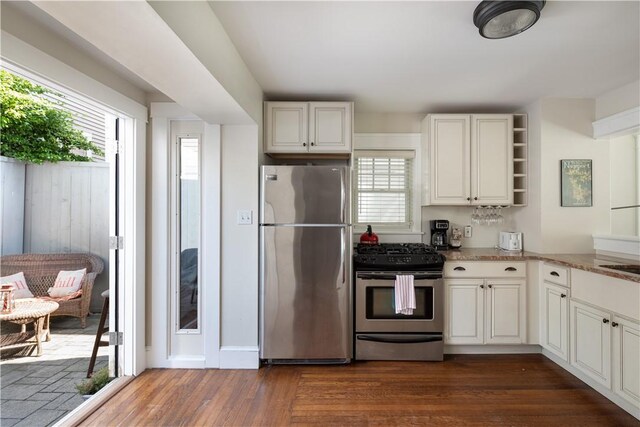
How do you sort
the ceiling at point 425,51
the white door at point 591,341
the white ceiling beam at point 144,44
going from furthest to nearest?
the white door at point 591,341 → the ceiling at point 425,51 → the white ceiling beam at point 144,44

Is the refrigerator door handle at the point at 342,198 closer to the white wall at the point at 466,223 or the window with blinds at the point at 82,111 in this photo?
the white wall at the point at 466,223

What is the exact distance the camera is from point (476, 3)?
153 cm

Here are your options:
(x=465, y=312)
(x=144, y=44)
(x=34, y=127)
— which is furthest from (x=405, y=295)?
(x=34, y=127)

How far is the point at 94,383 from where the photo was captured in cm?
224

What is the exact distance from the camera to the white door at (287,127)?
275 cm

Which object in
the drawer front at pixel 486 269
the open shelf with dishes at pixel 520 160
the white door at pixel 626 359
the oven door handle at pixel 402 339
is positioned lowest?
the oven door handle at pixel 402 339

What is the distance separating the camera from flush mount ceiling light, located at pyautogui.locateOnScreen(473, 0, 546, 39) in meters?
1.45

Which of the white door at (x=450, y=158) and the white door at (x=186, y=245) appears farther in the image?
the white door at (x=450, y=158)

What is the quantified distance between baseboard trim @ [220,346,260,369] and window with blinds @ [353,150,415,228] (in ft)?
5.44

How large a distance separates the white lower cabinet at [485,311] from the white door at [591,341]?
16.5 inches

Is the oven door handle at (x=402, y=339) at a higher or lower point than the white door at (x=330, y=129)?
lower

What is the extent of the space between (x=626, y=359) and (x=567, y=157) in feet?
5.80

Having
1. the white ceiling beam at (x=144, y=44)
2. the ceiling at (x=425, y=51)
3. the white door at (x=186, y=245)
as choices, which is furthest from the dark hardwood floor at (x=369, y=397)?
the ceiling at (x=425, y=51)

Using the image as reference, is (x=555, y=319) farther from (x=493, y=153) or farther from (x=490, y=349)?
(x=493, y=153)
